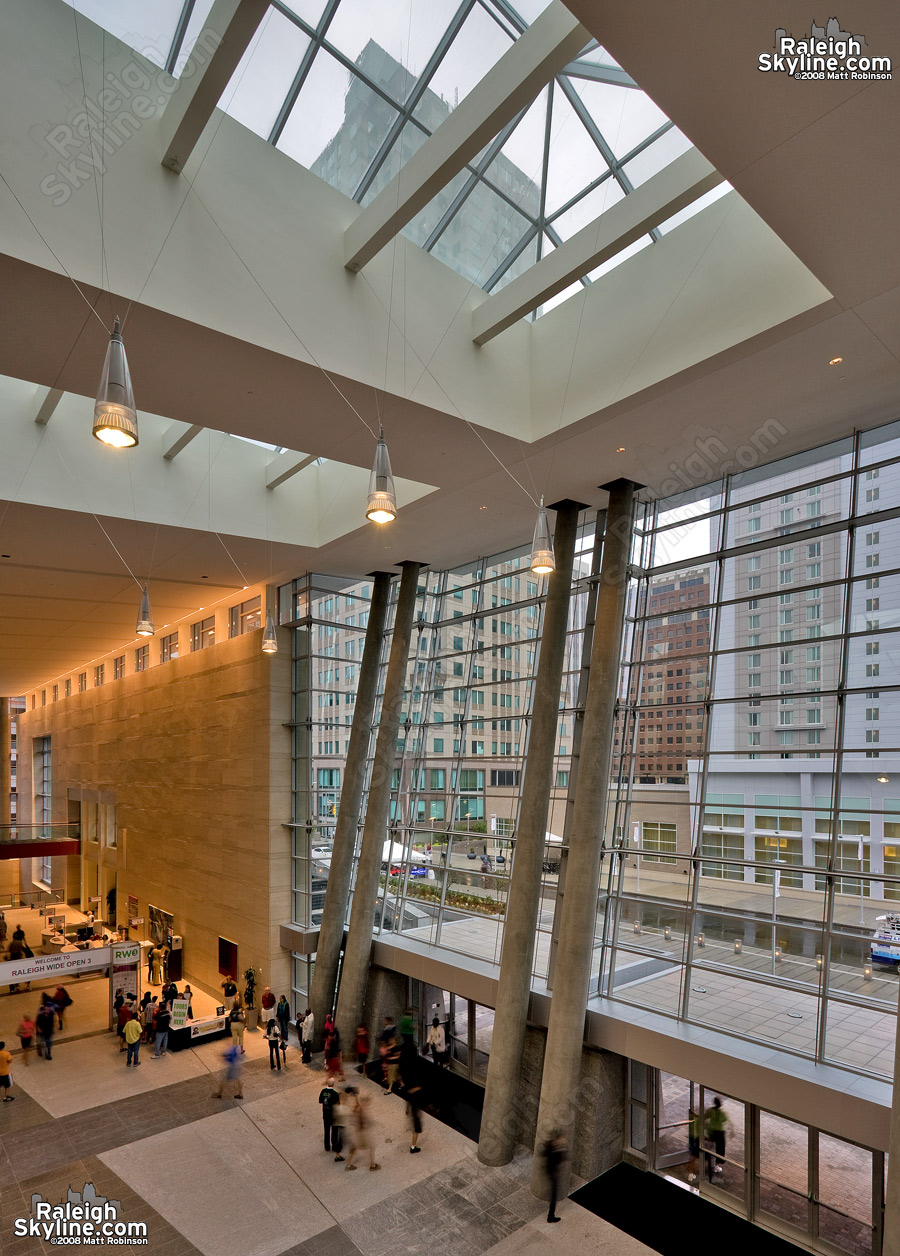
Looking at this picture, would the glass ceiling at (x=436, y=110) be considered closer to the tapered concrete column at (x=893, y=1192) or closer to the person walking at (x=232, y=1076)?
the tapered concrete column at (x=893, y=1192)

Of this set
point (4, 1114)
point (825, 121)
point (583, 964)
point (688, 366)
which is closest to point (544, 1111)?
point (583, 964)

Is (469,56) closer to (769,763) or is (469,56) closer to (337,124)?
(337,124)

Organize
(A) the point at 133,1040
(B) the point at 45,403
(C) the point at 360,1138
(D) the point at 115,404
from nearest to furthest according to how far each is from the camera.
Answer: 1. (D) the point at 115,404
2. (C) the point at 360,1138
3. (B) the point at 45,403
4. (A) the point at 133,1040

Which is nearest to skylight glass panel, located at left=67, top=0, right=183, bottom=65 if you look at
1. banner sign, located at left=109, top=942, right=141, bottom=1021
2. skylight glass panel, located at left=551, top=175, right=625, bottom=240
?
skylight glass panel, located at left=551, top=175, right=625, bottom=240

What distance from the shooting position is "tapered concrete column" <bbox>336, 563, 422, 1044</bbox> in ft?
52.7

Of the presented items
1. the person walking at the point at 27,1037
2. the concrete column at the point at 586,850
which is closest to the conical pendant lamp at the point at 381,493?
the concrete column at the point at 586,850

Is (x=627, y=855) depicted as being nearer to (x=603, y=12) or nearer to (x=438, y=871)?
(x=438, y=871)

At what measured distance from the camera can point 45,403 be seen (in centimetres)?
1229

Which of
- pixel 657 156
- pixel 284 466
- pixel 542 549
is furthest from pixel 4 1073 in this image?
pixel 657 156

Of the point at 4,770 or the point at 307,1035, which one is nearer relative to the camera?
the point at 307,1035

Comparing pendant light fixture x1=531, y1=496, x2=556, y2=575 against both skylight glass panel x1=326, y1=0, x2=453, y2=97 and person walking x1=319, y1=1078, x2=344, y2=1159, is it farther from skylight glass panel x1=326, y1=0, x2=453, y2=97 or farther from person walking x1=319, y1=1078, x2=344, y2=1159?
person walking x1=319, y1=1078, x2=344, y2=1159

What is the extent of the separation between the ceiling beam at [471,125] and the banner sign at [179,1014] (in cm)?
1573

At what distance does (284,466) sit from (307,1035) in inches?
488

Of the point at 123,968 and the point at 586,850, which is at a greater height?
the point at 586,850
